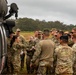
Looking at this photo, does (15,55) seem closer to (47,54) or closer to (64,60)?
(47,54)

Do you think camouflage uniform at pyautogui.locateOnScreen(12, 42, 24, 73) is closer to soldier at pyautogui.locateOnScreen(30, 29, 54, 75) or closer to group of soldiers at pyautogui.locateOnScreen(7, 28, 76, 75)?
group of soldiers at pyautogui.locateOnScreen(7, 28, 76, 75)

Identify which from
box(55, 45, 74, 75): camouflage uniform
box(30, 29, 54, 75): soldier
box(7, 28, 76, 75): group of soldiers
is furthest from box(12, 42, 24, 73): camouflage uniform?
box(55, 45, 74, 75): camouflage uniform

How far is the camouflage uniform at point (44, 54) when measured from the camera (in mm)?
11375

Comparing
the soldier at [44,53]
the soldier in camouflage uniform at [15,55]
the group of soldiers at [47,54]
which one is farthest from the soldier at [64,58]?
the soldier in camouflage uniform at [15,55]

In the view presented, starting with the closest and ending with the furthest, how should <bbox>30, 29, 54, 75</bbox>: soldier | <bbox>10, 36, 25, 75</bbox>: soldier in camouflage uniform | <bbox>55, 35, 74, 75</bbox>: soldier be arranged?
1. <bbox>55, 35, 74, 75</bbox>: soldier
2. <bbox>30, 29, 54, 75</bbox>: soldier
3. <bbox>10, 36, 25, 75</bbox>: soldier in camouflage uniform

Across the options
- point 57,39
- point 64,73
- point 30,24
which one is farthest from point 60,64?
point 30,24

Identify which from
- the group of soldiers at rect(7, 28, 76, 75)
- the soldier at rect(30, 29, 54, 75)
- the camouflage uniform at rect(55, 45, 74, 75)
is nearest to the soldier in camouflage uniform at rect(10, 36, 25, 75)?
the group of soldiers at rect(7, 28, 76, 75)

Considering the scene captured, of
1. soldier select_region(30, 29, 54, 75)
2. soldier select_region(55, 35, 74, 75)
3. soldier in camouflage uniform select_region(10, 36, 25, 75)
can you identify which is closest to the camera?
soldier select_region(55, 35, 74, 75)

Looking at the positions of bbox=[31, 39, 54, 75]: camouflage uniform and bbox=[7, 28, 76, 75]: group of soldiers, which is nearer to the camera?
bbox=[7, 28, 76, 75]: group of soldiers

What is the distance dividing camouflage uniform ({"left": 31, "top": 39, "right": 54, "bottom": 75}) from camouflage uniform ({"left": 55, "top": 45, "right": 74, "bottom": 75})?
5.92ft

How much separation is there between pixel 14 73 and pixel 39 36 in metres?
2.60

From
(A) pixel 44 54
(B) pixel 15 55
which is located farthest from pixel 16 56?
(A) pixel 44 54

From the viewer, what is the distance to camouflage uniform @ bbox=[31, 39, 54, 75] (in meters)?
11.4

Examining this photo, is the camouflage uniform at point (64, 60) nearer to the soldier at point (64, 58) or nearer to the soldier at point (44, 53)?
the soldier at point (64, 58)
